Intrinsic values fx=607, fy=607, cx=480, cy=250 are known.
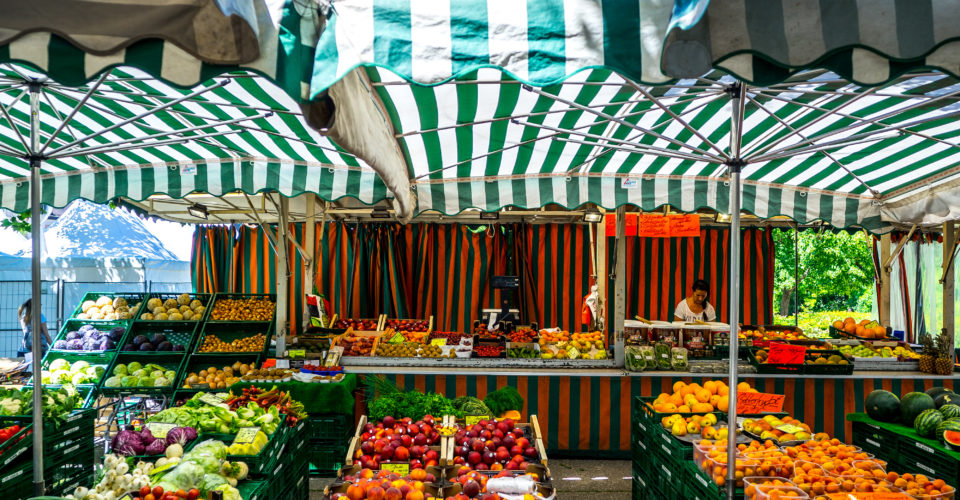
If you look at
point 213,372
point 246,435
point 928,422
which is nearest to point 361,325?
point 213,372

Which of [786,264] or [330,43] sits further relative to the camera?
[786,264]

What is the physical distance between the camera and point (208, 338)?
746cm

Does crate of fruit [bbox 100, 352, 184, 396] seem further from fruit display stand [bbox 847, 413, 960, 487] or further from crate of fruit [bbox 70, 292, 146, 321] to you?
fruit display stand [bbox 847, 413, 960, 487]

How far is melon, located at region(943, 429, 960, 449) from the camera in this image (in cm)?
418

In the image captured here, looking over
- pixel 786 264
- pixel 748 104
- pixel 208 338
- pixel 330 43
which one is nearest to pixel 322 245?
pixel 208 338

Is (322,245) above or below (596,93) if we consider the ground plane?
below

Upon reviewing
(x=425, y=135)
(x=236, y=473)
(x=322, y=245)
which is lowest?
(x=236, y=473)

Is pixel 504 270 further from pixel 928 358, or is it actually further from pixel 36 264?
pixel 36 264

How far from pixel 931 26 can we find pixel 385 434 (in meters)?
3.69

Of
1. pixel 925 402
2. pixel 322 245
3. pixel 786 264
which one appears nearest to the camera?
pixel 925 402

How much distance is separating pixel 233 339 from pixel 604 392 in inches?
184

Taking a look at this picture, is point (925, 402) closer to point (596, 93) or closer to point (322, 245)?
point (596, 93)

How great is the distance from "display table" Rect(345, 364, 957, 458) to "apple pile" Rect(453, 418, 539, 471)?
8.20 feet

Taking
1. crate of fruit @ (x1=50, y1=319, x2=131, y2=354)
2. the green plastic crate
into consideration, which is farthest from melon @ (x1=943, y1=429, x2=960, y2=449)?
crate of fruit @ (x1=50, y1=319, x2=131, y2=354)
